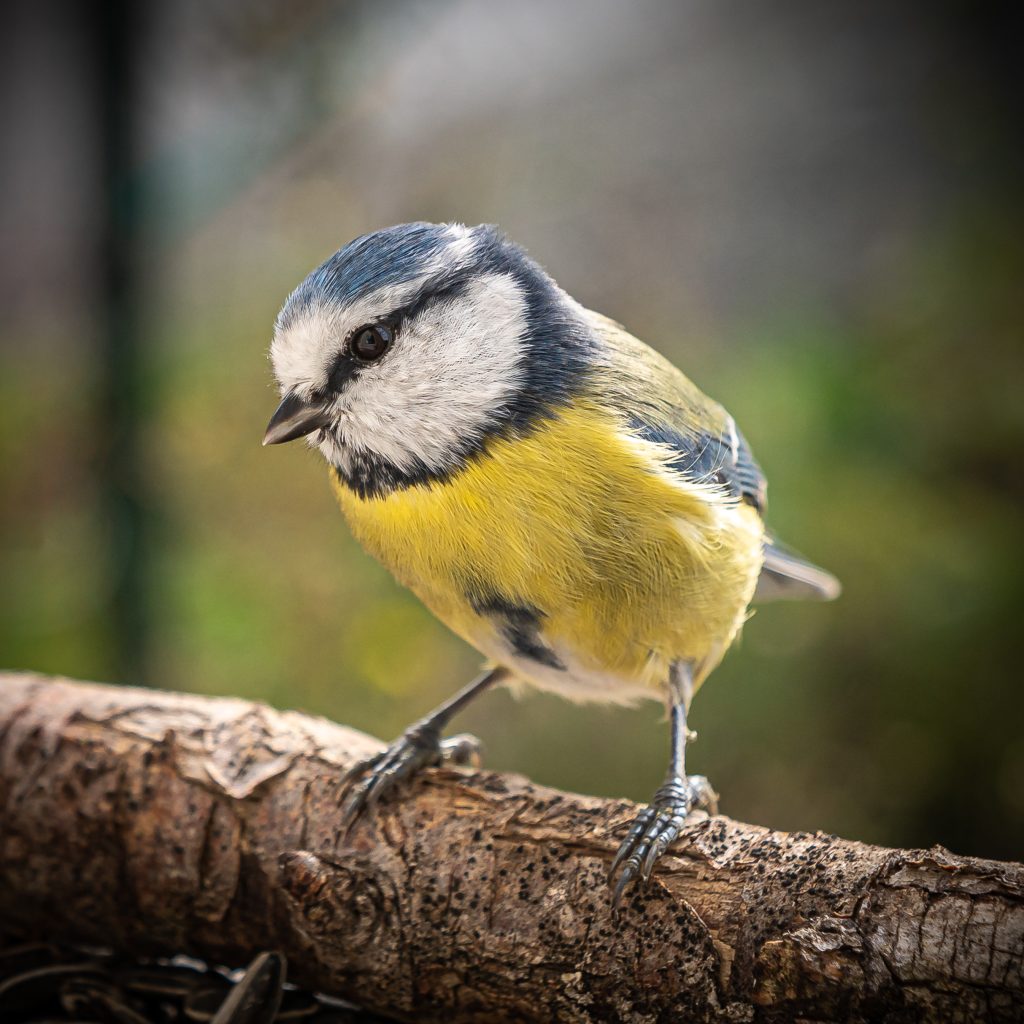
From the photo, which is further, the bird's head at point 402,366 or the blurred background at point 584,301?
the blurred background at point 584,301

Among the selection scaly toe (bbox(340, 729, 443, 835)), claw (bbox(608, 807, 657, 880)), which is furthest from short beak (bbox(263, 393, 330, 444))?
claw (bbox(608, 807, 657, 880))

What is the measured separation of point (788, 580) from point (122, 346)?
4.33ft

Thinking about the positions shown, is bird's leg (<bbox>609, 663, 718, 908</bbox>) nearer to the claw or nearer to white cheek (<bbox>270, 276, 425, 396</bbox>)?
the claw

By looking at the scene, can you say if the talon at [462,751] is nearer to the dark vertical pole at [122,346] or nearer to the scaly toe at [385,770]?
the scaly toe at [385,770]

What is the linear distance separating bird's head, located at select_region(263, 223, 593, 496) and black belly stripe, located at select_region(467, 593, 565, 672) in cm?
12

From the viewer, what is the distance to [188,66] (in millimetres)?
1783

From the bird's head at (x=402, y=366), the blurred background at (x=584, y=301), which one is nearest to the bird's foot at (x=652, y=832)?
the bird's head at (x=402, y=366)

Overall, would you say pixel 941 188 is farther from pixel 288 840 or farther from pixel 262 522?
pixel 288 840

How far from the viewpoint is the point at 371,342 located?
2.75 ft

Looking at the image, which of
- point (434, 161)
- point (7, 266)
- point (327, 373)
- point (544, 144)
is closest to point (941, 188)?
point (544, 144)

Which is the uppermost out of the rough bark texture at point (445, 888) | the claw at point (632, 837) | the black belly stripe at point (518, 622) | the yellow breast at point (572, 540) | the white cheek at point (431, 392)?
the white cheek at point (431, 392)

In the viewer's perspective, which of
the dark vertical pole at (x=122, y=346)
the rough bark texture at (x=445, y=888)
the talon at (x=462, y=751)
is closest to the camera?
the rough bark texture at (x=445, y=888)

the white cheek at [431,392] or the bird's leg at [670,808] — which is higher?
the white cheek at [431,392]

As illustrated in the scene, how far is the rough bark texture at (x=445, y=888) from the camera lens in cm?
68
